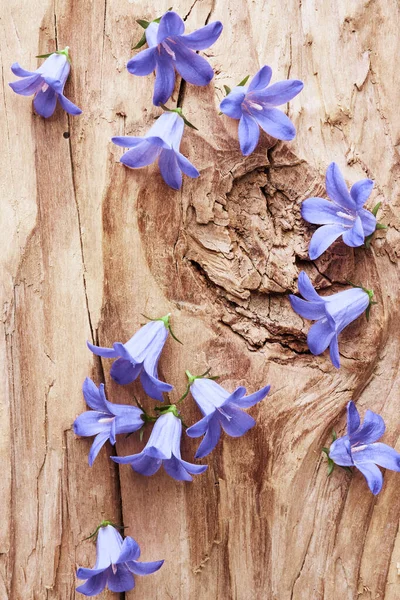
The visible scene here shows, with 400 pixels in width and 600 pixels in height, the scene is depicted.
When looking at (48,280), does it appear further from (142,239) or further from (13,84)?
(13,84)

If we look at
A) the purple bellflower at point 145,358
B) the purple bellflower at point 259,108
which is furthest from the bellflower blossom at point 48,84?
the purple bellflower at point 145,358

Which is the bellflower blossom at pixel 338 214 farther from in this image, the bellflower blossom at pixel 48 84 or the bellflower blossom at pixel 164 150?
the bellflower blossom at pixel 48 84

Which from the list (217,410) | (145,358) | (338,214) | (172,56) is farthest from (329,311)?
(172,56)

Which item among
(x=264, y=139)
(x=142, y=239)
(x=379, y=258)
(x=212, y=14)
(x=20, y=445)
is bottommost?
(x=20, y=445)

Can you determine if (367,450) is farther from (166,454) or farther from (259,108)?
(259,108)

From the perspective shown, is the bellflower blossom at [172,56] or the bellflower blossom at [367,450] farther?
the bellflower blossom at [367,450]

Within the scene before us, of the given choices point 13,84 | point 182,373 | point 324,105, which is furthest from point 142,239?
point 324,105

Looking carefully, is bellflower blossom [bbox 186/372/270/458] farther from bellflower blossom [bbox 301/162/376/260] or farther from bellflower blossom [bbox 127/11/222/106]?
bellflower blossom [bbox 127/11/222/106]
